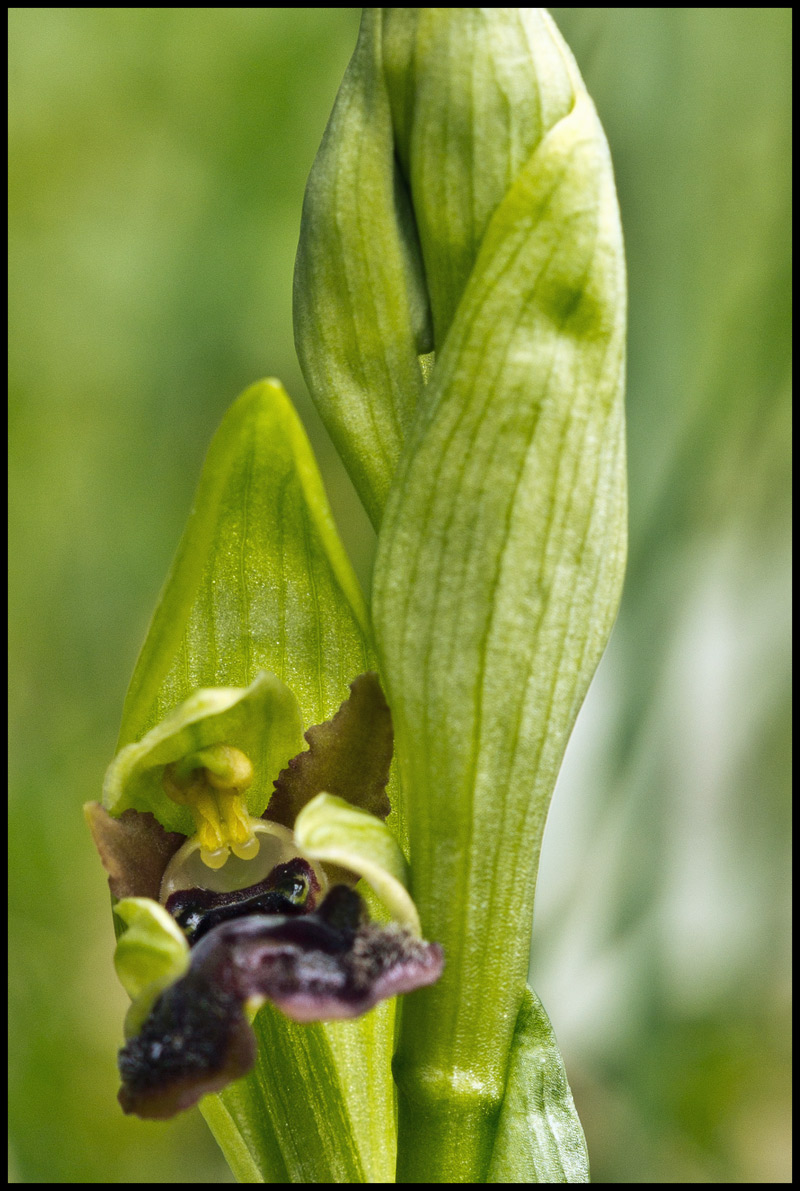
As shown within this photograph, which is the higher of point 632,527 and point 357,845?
point 357,845

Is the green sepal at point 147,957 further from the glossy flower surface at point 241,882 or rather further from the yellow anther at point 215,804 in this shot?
the yellow anther at point 215,804

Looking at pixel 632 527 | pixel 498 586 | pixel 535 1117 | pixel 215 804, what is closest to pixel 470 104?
pixel 498 586

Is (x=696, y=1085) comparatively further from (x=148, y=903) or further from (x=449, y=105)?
(x=449, y=105)

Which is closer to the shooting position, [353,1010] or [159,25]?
[353,1010]

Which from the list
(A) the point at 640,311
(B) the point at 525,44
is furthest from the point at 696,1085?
(B) the point at 525,44

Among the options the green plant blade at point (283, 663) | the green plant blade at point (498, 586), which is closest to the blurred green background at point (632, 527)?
the green plant blade at point (283, 663)

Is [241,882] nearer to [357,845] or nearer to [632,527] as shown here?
[357,845]
